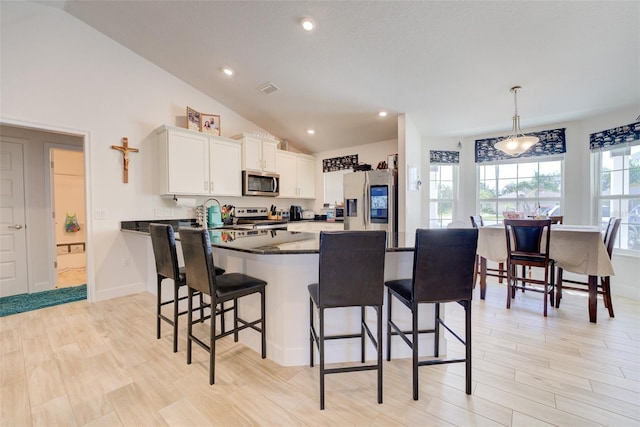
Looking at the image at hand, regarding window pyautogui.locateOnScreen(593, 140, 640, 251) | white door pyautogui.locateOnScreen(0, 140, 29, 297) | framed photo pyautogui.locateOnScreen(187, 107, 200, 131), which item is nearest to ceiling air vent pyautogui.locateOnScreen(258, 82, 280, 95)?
framed photo pyautogui.locateOnScreen(187, 107, 200, 131)

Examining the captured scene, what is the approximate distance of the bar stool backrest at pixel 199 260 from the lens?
1.69 m

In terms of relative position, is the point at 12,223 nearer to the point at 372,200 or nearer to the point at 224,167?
the point at 224,167

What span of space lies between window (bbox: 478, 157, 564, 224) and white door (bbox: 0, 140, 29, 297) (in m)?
7.04

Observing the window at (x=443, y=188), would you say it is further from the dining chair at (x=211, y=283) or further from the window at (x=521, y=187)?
the dining chair at (x=211, y=283)

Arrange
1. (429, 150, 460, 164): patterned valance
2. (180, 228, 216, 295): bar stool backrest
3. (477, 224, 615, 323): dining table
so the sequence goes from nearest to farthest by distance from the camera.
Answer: (180, 228, 216, 295): bar stool backrest, (477, 224, 615, 323): dining table, (429, 150, 460, 164): patterned valance

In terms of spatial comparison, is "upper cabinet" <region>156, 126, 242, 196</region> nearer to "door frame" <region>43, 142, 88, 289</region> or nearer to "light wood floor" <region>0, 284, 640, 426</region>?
"door frame" <region>43, 142, 88, 289</region>

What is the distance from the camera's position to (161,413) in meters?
Answer: 1.47

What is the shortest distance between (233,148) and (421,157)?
11.2 feet

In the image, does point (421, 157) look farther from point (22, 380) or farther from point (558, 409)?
point (22, 380)

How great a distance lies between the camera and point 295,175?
5.17 metres

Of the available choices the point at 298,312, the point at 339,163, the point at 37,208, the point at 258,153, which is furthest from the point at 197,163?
the point at 298,312

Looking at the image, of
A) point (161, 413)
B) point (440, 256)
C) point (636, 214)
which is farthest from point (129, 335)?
point (636, 214)

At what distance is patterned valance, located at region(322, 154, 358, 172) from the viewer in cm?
512

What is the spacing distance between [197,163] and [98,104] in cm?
128
